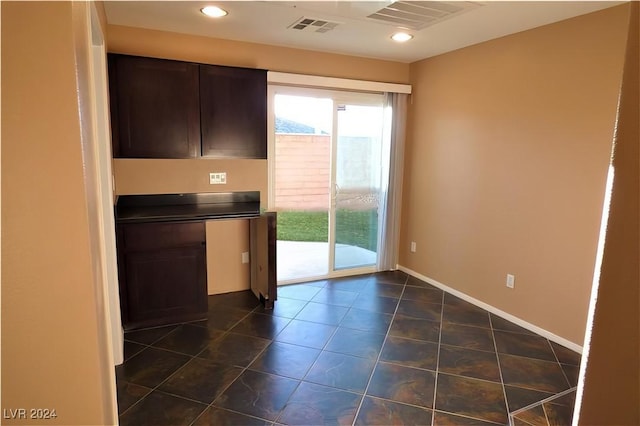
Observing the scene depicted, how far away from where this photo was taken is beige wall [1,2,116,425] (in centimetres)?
87

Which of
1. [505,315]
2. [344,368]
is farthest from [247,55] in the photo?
[505,315]

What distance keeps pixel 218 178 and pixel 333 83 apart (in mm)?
1514

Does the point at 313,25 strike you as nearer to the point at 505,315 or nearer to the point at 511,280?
the point at 511,280

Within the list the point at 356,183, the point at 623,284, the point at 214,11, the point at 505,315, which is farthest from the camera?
the point at 356,183

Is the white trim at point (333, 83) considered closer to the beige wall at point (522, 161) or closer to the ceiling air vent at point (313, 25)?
the beige wall at point (522, 161)

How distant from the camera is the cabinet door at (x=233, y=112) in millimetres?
3428

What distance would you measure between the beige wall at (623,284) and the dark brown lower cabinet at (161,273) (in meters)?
3.01

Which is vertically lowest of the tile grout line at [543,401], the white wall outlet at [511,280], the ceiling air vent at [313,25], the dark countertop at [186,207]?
the tile grout line at [543,401]

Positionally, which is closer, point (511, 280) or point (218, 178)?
point (511, 280)

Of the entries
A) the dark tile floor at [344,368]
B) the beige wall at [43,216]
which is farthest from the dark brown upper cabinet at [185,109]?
the beige wall at [43,216]

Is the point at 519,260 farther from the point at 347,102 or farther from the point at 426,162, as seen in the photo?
the point at 347,102

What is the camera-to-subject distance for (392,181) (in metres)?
4.53

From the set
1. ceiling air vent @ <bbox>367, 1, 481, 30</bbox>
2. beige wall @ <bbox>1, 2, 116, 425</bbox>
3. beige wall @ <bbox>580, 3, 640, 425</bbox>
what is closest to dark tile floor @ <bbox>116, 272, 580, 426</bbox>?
beige wall @ <bbox>1, 2, 116, 425</bbox>

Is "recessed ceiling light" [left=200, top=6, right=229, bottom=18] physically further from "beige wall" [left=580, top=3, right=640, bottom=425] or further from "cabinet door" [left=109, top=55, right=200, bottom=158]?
"beige wall" [left=580, top=3, right=640, bottom=425]
